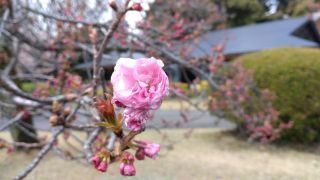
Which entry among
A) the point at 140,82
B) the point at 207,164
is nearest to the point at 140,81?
the point at 140,82

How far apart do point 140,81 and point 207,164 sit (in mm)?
4884

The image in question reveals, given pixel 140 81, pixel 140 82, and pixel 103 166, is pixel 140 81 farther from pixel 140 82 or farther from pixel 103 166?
pixel 103 166

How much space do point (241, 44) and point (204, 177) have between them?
1811 cm

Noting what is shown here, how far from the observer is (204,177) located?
4.88 meters

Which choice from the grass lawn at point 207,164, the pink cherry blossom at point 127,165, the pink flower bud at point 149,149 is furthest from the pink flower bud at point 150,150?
the grass lawn at point 207,164

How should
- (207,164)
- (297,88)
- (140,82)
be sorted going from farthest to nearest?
1. (297,88)
2. (207,164)
3. (140,82)

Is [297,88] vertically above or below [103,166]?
below

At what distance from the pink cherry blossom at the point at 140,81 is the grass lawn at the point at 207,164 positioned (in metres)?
3.14

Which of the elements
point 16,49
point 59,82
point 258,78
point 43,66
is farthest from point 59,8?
point 258,78

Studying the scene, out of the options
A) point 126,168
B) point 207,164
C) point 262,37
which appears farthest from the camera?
point 262,37

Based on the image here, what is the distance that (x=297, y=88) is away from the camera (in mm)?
6914

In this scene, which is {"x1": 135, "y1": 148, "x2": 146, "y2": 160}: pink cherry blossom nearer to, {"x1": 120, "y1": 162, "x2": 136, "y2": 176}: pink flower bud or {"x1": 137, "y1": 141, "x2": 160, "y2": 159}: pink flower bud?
{"x1": 137, "y1": 141, "x2": 160, "y2": 159}: pink flower bud

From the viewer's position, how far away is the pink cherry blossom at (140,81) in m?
0.88

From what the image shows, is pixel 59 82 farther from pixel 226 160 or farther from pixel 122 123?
pixel 122 123
